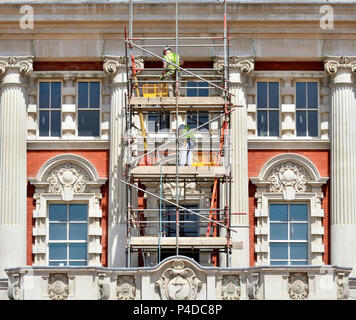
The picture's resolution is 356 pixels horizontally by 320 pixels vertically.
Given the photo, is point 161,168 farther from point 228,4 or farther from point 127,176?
point 228,4

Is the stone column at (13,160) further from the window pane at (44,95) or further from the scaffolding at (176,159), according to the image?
the scaffolding at (176,159)

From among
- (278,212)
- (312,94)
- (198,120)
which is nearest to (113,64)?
(198,120)

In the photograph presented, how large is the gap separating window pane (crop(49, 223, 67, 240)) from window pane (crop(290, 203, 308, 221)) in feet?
27.9

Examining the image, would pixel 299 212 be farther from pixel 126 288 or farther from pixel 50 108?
pixel 50 108

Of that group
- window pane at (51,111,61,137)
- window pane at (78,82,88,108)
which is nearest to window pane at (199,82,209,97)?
window pane at (78,82,88,108)

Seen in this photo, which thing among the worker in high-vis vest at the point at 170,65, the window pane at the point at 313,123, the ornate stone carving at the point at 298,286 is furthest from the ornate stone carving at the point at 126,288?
the window pane at the point at 313,123

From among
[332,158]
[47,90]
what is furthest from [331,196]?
[47,90]

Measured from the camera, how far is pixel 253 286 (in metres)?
49.2

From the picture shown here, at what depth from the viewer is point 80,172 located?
56031 millimetres

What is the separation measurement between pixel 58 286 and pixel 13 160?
25.6 ft

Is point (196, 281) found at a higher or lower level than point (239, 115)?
lower

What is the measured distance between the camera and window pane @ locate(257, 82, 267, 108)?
56.7 meters

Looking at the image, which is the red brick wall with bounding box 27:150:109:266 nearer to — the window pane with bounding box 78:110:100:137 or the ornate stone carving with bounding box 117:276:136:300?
the window pane with bounding box 78:110:100:137
